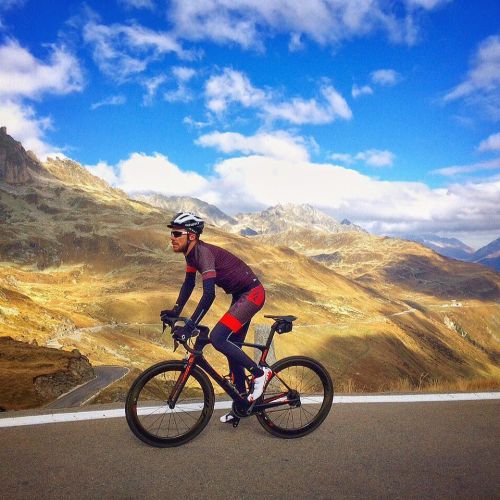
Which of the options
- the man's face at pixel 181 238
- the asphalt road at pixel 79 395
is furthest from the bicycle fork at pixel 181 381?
the asphalt road at pixel 79 395

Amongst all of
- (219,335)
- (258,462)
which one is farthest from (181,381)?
(258,462)

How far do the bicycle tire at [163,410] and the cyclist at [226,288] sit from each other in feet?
1.22

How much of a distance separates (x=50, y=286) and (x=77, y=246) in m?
26.0

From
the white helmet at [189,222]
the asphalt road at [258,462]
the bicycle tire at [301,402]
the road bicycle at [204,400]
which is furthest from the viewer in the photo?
the bicycle tire at [301,402]

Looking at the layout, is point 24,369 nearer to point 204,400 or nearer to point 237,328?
point 204,400

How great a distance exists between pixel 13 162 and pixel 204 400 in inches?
6532

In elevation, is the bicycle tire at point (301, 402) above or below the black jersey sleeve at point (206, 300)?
below

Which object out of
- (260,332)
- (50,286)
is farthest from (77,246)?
(260,332)

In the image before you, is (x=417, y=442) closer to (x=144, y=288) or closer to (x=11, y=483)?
(x=11, y=483)

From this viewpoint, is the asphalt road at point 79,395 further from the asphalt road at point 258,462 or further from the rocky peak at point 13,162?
the rocky peak at point 13,162

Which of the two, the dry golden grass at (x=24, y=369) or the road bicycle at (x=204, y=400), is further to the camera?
the dry golden grass at (x=24, y=369)

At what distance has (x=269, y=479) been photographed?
382cm

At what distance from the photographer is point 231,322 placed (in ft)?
15.7

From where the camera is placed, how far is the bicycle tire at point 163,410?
435cm
